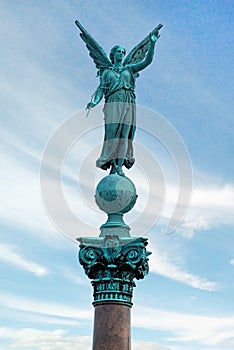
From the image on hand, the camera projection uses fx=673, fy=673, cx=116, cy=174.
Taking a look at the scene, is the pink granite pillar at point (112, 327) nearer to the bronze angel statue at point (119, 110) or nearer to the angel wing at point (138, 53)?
the bronze angel statue at point (119, 110)

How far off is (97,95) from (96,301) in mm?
6985

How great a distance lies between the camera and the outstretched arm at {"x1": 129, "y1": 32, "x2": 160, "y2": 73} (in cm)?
2164

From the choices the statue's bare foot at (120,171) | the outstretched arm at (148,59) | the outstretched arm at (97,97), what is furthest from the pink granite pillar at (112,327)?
the outstretched arm at (148,59)

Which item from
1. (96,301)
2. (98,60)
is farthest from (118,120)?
(96,301)

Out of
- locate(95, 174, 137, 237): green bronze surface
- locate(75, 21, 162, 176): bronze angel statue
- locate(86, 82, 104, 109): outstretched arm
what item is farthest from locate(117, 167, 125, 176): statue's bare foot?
locate(86, 82, 104, 109): outstretched arm

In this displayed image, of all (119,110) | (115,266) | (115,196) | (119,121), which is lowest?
(115,266)

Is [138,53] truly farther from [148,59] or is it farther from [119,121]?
[119,121]

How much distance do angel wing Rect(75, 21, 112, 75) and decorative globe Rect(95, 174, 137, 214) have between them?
175 inches

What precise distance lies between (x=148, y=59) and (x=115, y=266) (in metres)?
7.04

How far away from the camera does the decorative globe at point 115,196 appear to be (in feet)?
67.8

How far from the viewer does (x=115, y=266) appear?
1942 centimetres

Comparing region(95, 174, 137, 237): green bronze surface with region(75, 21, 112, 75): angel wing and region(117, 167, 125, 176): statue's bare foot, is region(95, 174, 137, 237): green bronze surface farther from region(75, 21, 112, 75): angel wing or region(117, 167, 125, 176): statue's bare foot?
region(75, 21, 112, 75): angel wing

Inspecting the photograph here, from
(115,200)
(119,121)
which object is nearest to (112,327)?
(115,200)

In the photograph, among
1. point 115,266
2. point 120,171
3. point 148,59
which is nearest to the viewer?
point 115,266
